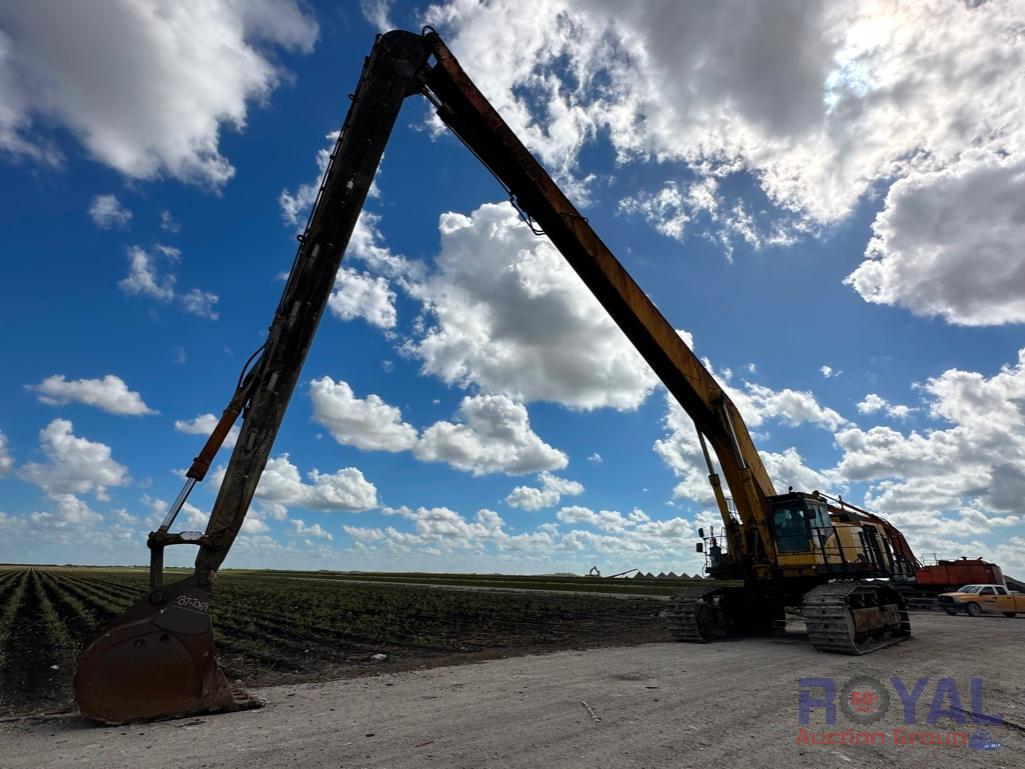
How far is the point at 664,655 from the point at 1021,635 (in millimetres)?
13881

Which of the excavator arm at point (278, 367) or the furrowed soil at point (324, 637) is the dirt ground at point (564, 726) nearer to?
the excavator arm at point (278, 367)

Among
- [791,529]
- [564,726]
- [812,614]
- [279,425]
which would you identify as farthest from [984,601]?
[279,425]

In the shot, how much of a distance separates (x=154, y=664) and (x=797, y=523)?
13.9 m

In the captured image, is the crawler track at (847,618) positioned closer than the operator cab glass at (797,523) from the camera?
Yes

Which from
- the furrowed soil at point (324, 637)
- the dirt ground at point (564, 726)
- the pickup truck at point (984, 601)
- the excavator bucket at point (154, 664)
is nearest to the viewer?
the dirt ground at point (564, 726)

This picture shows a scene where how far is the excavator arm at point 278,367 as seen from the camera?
6699mm

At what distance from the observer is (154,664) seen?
676cm

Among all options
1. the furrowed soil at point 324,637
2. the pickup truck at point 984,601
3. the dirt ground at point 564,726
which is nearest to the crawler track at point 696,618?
the furrowed soil at point 324,637

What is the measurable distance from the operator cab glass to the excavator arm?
8.36m

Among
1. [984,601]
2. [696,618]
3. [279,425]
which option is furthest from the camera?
[984,601]

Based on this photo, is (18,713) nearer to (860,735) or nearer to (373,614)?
(860,735)

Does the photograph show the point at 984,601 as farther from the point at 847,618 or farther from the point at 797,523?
the point at 847,618

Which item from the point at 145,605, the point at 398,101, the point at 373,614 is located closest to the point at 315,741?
the point at 145,605

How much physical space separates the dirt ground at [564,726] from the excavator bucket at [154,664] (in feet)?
0.69
